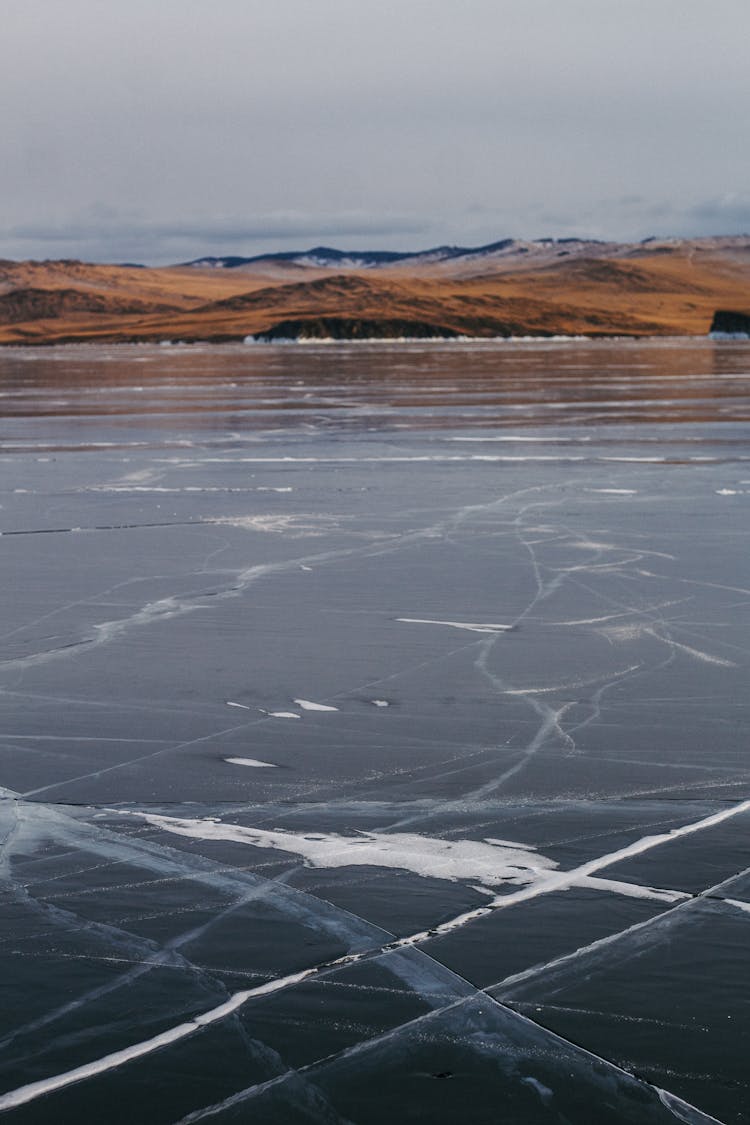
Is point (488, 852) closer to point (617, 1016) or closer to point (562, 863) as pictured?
point (562, 863)

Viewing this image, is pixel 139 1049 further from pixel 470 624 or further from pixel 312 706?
pixel 470 624

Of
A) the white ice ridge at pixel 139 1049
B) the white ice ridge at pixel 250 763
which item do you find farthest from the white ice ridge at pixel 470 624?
the white ice ridge at pixel 139 1049

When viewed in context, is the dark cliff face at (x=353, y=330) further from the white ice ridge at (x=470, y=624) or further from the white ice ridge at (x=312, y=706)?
the white ice ridge at (x=312, y=706)

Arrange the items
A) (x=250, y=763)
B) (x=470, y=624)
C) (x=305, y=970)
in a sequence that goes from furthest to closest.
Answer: (x=470, y=624), (x=250, y=763), (x=305, y=970)

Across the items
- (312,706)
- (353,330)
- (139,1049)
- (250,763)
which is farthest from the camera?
(353,330)

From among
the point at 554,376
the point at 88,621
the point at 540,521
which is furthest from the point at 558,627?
the point at 554,376

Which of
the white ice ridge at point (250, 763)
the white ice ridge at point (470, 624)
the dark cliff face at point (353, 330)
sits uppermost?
the white ice ridge at point (250, 763)

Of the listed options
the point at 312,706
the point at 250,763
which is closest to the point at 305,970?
the point at 250,763

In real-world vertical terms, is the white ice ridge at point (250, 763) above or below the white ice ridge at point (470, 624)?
above
